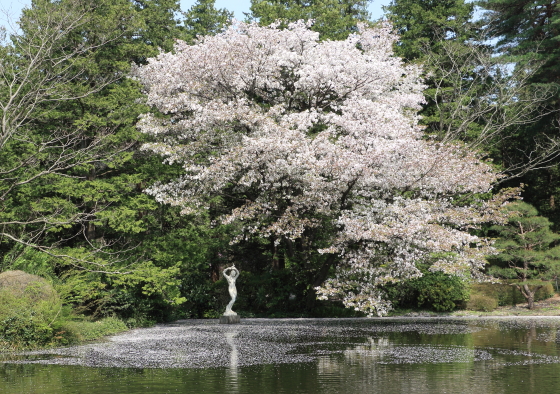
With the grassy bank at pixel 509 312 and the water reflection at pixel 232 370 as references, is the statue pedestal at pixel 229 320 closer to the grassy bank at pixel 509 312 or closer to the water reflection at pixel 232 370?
the water reflection at pixel 232 370

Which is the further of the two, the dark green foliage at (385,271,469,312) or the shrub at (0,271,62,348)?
the dark green foliage at (385,271,469,312)

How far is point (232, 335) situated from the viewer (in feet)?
59.9

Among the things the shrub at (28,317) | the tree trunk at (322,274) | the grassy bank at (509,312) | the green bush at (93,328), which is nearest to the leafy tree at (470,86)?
the grassy bank at (509,312)

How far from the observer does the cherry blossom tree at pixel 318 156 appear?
21547 mm

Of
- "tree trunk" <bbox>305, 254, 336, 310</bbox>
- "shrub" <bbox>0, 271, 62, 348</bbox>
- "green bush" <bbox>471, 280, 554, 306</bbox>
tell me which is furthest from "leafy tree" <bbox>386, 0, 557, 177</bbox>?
"shrub" <bbox>0, 271, 62, 348</bbox>

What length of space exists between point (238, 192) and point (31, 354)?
1307 centimetres

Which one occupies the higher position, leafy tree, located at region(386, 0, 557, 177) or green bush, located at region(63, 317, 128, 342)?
leafy tree, located at region(386, 0, 557, 177)

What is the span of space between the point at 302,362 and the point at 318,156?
11716mm

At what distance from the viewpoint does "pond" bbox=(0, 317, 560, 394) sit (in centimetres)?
950

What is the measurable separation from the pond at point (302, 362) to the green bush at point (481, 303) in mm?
7121

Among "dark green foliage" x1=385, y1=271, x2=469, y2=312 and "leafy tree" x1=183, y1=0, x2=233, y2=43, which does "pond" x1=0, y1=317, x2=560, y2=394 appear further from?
"leafy tree" x1=183, y1=0, x2=233, y2=43

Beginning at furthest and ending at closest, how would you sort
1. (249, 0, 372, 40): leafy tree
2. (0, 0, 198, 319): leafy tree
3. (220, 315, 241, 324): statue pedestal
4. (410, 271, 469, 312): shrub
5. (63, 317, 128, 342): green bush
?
(249, 0, 372, 40): leafy tree, (410, 271, 469, 312): shrub, (220, 315, 241, 324): statue pedestal, (0, 0, 198, 319): leafy tree, (63, 317, 128, 342): green bush

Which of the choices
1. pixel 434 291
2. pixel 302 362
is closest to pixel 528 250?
pixel 434 291

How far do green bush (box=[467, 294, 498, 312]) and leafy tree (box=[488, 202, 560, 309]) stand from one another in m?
1.24
